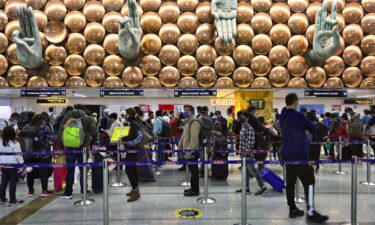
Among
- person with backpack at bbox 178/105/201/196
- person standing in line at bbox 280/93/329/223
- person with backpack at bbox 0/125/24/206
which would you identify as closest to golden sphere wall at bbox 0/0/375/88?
person with backpack at bbox 178/105/201/196

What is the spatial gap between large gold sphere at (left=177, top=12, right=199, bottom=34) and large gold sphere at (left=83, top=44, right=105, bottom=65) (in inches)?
102

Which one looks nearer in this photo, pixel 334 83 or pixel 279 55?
pixel 279 55

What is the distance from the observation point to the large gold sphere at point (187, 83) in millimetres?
10961

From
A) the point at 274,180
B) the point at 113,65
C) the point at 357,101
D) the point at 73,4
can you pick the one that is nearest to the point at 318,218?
the point at 274,180

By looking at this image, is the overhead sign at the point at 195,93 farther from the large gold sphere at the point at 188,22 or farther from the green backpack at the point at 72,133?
the green backpack at the point at 72,133

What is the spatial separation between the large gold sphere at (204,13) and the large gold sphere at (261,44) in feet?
4.94

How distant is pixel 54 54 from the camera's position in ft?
35.5

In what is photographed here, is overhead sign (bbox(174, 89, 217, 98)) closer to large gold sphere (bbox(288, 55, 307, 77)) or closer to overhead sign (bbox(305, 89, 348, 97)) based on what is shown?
large gold sphere (bbox(288, 55, 307, 77))

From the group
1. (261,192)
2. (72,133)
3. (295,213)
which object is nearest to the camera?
(295,213)

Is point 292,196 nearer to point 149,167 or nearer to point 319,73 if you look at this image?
point 149,167

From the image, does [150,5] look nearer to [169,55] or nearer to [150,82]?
[169,55]

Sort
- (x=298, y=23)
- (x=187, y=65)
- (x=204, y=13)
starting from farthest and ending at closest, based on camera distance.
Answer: (x=298, y=23)
(x=204, y=13)
(x=187, y=65)

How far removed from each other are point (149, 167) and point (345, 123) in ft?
20.8

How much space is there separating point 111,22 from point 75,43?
1.28 m
